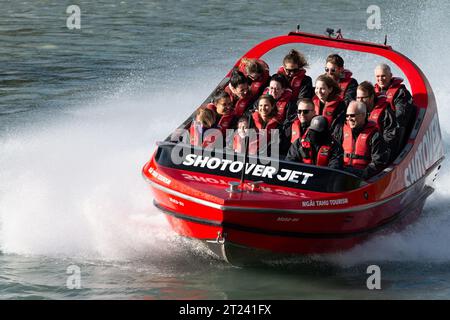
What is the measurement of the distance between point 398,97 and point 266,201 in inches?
102

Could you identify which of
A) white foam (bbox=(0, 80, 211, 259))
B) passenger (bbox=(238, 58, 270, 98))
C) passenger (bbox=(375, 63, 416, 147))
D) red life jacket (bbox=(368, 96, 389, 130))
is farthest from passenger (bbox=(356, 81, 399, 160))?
white foam (bbox=(0, 80, 211, 259))

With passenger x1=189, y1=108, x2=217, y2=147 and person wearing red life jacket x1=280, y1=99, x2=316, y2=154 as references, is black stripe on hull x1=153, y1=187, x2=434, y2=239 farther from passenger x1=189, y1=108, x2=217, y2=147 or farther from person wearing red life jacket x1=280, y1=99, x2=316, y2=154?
person wearing red life jacket x1=280, y1=99, x2=316, y2=154

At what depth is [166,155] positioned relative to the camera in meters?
7.71

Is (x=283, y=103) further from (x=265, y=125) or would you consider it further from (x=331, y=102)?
(x=265, y=125)

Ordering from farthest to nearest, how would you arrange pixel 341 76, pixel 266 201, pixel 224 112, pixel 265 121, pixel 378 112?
1. pixel 341 76
2. pixel 378 112
3. pixel 224 112
4. pixel 265 121
5. pixel 266 201

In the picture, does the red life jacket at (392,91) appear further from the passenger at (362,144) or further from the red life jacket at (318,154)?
the red life jacket at (318,154)

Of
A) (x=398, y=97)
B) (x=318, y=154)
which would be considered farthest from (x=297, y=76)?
(x=318, y=154)

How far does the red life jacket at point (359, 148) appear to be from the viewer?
309 inches

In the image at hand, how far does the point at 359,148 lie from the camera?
7.85 metres

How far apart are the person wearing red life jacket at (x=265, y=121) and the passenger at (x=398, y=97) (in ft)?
4.47

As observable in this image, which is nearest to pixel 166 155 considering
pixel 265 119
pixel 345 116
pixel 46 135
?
pixel 265 119

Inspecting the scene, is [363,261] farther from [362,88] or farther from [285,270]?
[362,88]

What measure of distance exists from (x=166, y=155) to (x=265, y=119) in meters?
0.88

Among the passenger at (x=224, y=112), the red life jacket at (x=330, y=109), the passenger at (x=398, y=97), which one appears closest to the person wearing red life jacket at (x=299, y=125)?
the red life jacket at (x=330, y=109)
